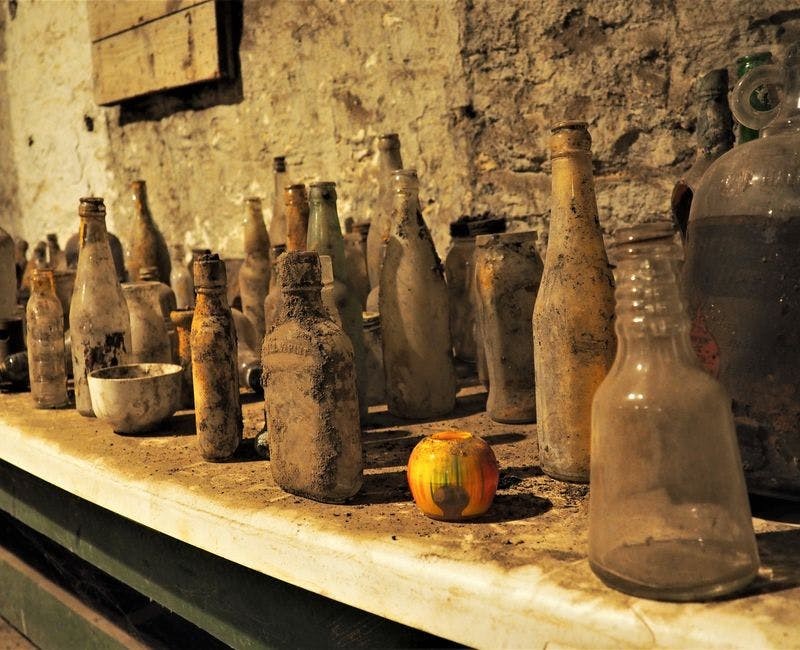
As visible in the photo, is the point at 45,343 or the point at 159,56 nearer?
the point at 45,343

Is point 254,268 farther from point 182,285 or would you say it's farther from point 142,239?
point 142,239

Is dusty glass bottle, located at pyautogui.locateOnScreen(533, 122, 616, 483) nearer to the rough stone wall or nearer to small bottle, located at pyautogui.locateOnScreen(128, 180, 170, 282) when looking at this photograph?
the rough stone wall

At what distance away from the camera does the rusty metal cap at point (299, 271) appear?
0.86 m

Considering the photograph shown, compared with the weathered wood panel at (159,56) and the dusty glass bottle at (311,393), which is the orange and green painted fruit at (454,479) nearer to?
the dusty glass bottle at (311,393)

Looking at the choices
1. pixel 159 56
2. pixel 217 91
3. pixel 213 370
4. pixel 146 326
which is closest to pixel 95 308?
pixel 146 326

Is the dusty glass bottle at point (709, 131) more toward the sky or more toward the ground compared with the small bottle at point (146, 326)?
more toward the sky

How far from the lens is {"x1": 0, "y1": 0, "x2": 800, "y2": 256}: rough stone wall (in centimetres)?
154

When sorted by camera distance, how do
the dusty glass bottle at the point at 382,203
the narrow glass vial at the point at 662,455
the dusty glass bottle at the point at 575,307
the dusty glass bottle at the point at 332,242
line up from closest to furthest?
the narrow glass vial at the point at 662,455, the dusty glass bottle at the point at 575,307, the dusty glass bottle at the point at 332,242, the dusty glass bottle at the point at 382,203

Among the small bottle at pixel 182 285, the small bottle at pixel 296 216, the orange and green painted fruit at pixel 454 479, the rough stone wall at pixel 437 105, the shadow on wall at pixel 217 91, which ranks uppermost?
the shadow on wall at pixel 217 91

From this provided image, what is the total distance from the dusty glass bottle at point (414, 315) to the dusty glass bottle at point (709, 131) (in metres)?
0.36

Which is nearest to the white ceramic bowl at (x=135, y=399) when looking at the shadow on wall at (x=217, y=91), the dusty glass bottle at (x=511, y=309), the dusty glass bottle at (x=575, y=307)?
the dusty glass bottle at (x=511, y=309)

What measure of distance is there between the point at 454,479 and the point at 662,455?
23cm

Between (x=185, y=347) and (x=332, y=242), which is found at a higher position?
(x=332, y=242)

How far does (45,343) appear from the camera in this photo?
4.67 ft
